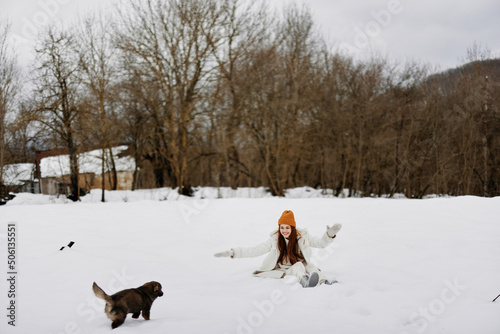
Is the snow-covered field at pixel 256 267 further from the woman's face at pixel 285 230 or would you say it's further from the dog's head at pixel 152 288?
the woman's face at pixel 285 230

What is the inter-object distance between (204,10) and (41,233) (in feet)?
48.5

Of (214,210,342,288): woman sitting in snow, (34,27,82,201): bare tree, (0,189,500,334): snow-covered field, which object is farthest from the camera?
(34,27,82,201): bare tree

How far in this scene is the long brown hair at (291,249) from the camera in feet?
17.9

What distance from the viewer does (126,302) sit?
131 inches

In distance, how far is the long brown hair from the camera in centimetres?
546

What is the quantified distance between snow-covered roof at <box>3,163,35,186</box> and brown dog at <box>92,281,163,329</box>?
64.4ft

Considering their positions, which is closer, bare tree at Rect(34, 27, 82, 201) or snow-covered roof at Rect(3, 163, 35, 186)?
bare tree at Rect(34, 27, 82, 201)

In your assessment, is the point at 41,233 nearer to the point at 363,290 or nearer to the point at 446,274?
the point at 363,290

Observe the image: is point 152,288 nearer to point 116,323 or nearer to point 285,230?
point 116,323

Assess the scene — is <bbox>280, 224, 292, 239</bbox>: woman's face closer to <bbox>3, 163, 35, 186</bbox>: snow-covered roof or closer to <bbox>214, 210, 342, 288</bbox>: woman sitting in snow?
<bbox>214, 210, 342, 288</bbox>: woman sitting in snow

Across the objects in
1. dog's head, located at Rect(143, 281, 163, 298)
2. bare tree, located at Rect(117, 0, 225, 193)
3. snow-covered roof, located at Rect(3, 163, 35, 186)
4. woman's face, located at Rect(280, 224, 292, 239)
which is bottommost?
dog's head, located at Rect(143, 281, 163, 298)

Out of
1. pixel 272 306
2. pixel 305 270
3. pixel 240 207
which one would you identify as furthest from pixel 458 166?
pixel 272 306

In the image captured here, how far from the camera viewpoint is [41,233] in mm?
7250

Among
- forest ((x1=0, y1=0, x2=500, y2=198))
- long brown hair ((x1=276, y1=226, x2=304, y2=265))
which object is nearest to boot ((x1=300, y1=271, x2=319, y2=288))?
long brown hair ((x1=276, y1=226, x2=304, y2=265))
